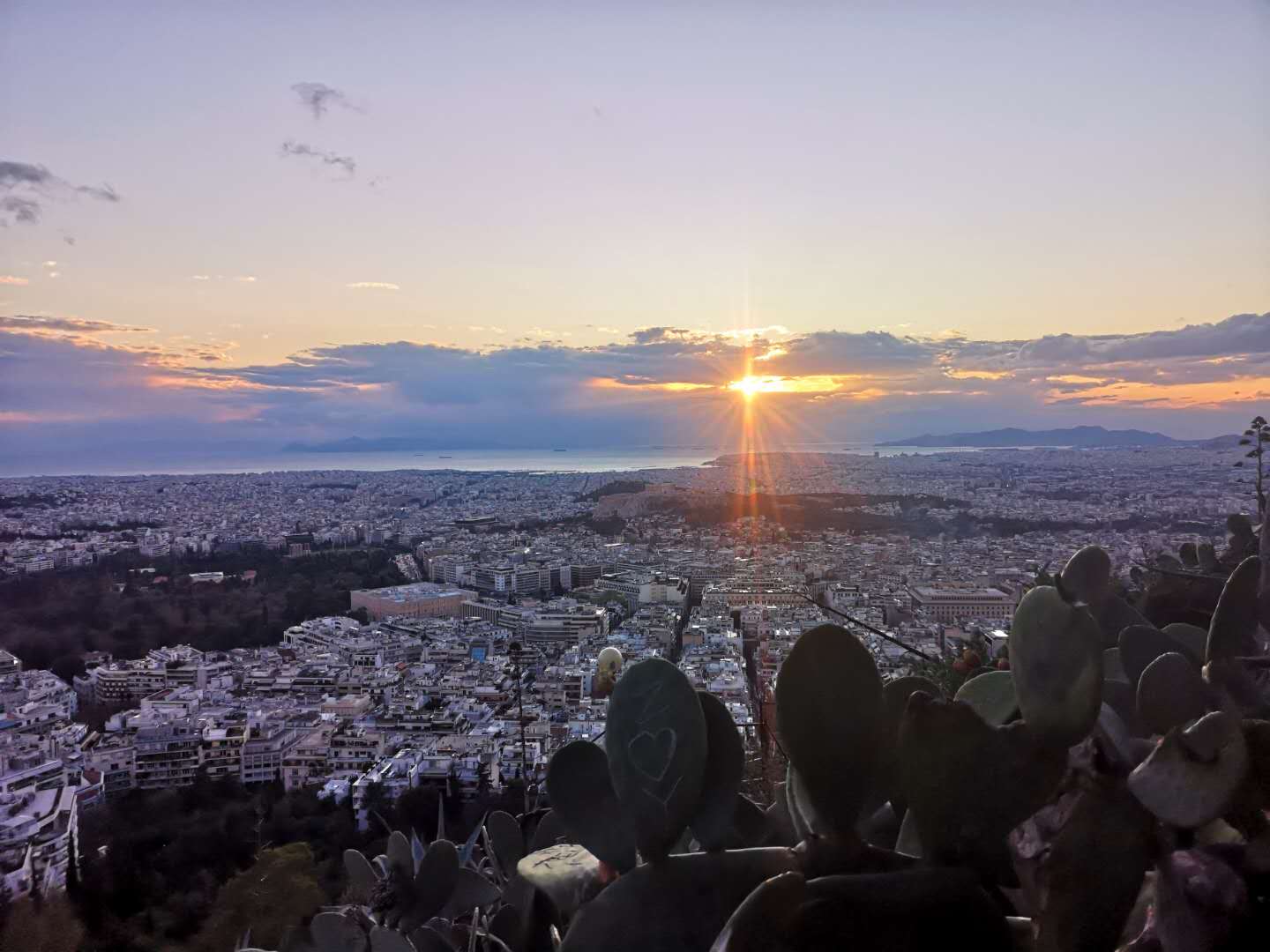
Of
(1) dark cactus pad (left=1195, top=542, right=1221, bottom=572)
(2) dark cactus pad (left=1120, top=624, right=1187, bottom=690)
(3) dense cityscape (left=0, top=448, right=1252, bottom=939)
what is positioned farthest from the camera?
(3) dense cityscape (left=0, top=448, right=1252, bottom=939)

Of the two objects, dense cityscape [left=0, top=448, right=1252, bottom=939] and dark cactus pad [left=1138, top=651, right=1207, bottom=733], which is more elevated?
dark cactus pad [left=1138, top=651, right=1207, bottom=733]

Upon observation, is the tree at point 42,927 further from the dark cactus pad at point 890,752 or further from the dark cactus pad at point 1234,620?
the dark cactus pad at point 1234,620

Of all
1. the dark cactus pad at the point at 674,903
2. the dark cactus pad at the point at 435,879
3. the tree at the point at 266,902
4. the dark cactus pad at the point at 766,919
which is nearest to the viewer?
the dark cactus pad at the point at 766,919

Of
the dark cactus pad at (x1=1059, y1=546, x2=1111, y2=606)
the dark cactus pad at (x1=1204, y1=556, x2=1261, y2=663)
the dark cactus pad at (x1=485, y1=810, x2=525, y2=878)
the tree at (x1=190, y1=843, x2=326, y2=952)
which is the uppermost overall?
the dark cactus pad at (x1=1059, y1=546, x2=1111, y2=606)

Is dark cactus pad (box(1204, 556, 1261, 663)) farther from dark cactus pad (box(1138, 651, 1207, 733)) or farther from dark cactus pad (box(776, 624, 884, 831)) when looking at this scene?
dark cactus pad (box(776, 624, 884, 831))

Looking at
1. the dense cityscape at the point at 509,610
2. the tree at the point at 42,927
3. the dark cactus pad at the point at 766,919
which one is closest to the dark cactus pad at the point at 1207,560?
the dense cityscape at the point at 509,610

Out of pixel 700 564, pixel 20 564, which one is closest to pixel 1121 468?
pixel 700 564

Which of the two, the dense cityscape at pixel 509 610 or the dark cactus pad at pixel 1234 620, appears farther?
the dense cityscape at pixel 509 610

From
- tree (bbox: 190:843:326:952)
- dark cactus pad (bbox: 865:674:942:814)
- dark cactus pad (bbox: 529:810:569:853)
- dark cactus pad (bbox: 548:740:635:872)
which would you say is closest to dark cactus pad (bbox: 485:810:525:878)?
dark cactus pad (bbox: 529:810:569:853)
